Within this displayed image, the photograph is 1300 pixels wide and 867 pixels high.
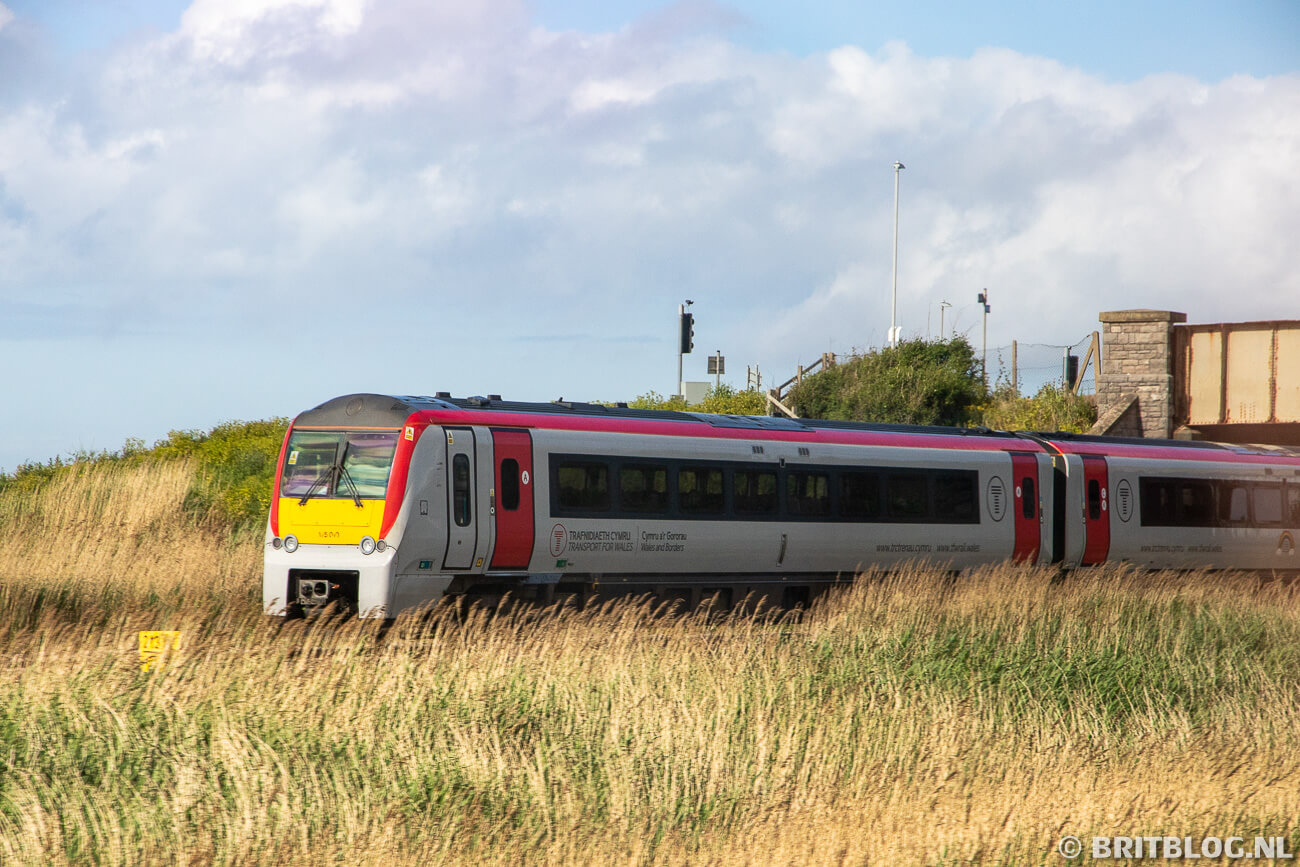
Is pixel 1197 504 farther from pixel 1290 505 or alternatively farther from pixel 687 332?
pixel 687 332

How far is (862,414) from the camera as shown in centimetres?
3853

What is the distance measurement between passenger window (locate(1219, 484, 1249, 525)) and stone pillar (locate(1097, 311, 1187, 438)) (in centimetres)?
631

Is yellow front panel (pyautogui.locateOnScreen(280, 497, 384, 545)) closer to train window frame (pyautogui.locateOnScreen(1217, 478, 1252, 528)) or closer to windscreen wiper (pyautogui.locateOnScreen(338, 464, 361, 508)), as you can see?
windscreen wiper (pyautogui.locateOnScreen(338, 464, 361, 508))

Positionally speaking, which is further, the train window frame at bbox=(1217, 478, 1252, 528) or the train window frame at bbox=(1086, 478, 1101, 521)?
the train window frame at bbox=(1217, 478, 1252, 528)

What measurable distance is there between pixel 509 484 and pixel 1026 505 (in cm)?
915

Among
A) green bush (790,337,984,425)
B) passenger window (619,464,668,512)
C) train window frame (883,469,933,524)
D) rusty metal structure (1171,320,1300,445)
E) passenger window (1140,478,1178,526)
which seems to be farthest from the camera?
green bush (790,337,984,425)

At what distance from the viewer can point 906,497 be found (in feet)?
61.7

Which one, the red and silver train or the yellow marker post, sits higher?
the red and silver train

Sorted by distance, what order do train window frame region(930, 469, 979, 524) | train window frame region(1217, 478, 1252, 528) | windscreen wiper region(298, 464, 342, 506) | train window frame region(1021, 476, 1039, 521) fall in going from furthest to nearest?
train window frame region(1217, 478, 1252, 528) → train window frame region(1021, 476, 1039, 521) → train window frame region(930, 469, 979, 524) → windscreen wiper region(298, 464, 342, 506)

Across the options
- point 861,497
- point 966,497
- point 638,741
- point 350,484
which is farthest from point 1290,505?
point 638,741

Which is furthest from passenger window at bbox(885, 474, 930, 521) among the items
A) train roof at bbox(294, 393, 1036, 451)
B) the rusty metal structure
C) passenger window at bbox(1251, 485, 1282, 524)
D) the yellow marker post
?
the rusty metal structure

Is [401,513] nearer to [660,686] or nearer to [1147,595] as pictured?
[660,686]

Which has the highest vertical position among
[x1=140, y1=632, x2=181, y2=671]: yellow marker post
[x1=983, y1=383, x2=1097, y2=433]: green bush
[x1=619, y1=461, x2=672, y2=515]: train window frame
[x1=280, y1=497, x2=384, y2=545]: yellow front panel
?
[x1=983, y1=383, x2=1097, y2=433]: green bush

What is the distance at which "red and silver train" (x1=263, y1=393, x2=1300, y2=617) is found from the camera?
14.2 meters
